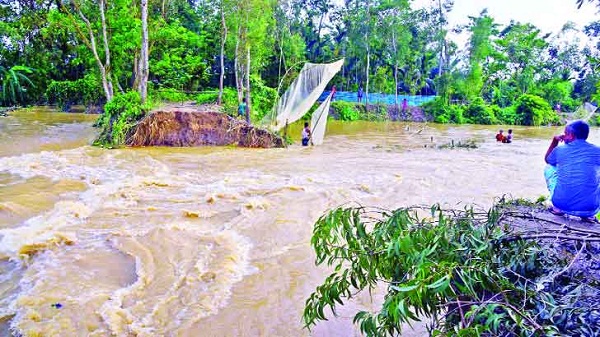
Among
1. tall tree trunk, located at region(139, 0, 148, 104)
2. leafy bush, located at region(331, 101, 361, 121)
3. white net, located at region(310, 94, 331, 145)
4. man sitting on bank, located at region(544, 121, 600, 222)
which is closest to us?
man sitting on bank, located at region(544, 121, 600, 222)

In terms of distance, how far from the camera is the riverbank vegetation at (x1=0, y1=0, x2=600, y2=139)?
63.5ft

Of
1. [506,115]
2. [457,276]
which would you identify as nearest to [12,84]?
[457,276]

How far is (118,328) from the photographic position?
3652mm

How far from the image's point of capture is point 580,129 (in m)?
3.76

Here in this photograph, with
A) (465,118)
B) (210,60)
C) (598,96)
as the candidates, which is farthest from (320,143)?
(465,118)

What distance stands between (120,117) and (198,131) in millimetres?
2506

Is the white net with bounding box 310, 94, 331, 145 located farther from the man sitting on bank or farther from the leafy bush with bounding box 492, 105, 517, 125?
the leafy bush with bounding box 492, 105, 517, 125

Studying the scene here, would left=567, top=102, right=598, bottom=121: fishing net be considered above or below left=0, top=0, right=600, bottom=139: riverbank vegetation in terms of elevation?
below

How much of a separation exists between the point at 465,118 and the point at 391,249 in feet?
112

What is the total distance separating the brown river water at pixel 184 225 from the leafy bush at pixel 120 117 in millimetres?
683

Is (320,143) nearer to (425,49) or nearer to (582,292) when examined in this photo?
(582,292)

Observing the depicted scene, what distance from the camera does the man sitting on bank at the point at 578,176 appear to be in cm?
366

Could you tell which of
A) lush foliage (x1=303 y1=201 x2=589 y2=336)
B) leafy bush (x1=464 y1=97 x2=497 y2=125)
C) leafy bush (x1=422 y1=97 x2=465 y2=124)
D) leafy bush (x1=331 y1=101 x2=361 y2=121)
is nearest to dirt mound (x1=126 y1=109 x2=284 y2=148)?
lush foliage (x1=303 y1=201 x2=589 y2=336)

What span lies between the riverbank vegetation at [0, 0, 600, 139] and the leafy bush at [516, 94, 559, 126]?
78 mm
